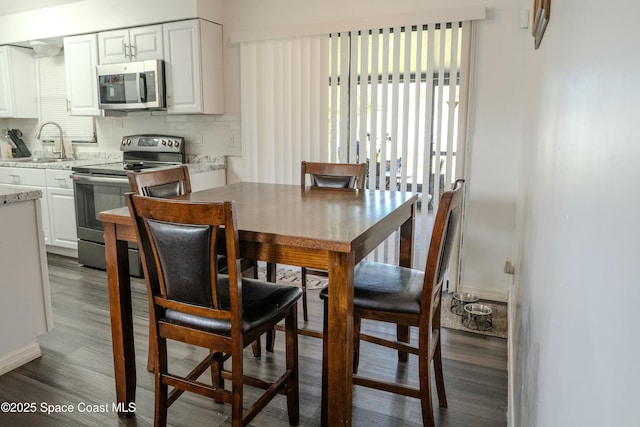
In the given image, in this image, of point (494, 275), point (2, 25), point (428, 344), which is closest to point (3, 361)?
point (428, 344)

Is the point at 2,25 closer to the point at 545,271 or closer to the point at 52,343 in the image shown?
the point at 52,343

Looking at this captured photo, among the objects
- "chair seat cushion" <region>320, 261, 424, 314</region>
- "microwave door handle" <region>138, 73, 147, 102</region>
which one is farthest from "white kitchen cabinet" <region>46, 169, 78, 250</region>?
"chair seat cushion" <region>320, 261, 424, 314</region>

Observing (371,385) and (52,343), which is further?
(52,343)

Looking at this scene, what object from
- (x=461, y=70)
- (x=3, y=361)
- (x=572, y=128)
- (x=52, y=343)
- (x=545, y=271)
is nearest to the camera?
(x=572, y=128)

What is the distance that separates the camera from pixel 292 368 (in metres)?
1.89

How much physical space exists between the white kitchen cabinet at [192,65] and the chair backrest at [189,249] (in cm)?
259

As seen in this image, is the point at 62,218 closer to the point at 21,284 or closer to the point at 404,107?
the point at 21,284

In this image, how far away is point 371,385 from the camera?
184cm

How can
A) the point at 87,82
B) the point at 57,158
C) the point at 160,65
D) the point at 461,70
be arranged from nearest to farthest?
the point at 461,70 < the point at 160,65 < the point at 87,82 < the point at 57,158

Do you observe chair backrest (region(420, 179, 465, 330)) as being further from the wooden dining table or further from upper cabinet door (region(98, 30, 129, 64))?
upper cabinet door (region(98, 30, 129, 64))

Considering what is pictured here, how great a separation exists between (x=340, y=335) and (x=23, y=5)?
16.4ft

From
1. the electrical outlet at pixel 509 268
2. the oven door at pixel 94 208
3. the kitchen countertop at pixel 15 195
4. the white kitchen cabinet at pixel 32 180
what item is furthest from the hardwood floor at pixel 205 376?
the white kitchen cabinet at pixel 32 180

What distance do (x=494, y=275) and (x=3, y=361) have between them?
307 centimetres

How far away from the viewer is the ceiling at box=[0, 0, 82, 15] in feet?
14.4
